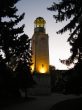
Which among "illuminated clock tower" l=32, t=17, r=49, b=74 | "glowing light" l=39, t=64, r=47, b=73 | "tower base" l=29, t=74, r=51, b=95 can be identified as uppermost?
"illuminated clock tower" l=32, t=17, r=49, b=74

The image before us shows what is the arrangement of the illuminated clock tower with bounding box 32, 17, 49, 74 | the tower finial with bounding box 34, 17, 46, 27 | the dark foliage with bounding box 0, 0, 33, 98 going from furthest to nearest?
1. the tower finial with bounding box 34, 17, 46, 27
2. the illuminated clock tower with bounding box 32, 17, 49, 74
3. the dark foliage with bounding box 0, 0, 33, 98

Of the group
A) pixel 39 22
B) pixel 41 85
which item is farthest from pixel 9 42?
pixel 39 22

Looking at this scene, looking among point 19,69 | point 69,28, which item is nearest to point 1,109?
point 69,28

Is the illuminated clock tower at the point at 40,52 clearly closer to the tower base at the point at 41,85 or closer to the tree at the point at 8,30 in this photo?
the tower base at the point at 41,85

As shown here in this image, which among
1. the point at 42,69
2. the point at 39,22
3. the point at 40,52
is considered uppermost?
the point at 39,22

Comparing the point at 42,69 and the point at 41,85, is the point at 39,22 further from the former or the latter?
the point at 41,85

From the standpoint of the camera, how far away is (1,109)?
15805 millimetres

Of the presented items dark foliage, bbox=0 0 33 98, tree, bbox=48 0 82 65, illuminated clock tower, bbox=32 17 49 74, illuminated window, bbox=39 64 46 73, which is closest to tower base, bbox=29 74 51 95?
illuminated window, bbox=39 64 46 73

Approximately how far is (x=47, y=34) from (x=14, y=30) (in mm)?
27712

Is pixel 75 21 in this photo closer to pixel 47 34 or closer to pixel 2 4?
pixel 2 4

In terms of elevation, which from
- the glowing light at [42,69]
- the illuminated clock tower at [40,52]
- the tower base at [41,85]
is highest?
the illuminated clock tower at [40,52]

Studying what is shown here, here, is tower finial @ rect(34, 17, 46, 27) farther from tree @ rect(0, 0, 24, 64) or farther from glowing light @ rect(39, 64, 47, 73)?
tree @ rect(0, 0, 24, 64)

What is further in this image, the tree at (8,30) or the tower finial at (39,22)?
the tower finial at (39,22)

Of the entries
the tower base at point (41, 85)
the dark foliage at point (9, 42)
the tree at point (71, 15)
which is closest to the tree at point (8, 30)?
the dark foliage at point (9, 42)
